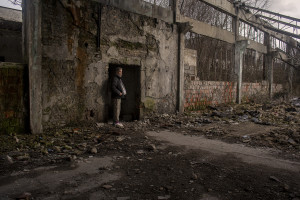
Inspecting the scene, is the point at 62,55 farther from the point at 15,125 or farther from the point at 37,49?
the point at 15,125

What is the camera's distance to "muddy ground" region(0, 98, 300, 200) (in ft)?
8.55

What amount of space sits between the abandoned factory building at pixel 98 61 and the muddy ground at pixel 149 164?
22.4 inches

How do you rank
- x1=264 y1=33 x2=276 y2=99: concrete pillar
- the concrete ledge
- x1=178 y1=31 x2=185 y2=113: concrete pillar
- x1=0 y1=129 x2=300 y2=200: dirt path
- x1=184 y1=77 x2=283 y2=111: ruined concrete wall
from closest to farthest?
x1=0 y1=129 x2=300 y2=200: dirt path
the concrete ledge
x1=178 y1=31 x2=185 y2=113: concrete pillar
x1=184 y1=77 x2=283 y2=111: ruined concrete wall
x1=264 y1=33 x2=276 y2=99: concrete pillar

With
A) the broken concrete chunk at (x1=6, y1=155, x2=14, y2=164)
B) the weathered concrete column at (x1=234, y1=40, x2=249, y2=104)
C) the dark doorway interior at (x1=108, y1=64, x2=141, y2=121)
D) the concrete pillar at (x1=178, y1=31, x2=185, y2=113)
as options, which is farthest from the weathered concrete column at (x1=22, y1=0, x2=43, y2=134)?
the weathered concrete column at (x1=234, y1=40, x2=249, y2=104)

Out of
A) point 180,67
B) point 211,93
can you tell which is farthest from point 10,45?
point 211,93

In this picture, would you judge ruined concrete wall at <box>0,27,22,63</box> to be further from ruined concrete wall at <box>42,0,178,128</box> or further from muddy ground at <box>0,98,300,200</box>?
muddy ground at <box>0,98,300,200</box>

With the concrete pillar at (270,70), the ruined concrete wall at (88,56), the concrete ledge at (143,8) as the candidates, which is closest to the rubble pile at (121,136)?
the ruined concrete wall at (88,56)

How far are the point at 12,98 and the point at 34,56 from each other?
0.97 meters

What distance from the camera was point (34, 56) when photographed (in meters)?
4.96

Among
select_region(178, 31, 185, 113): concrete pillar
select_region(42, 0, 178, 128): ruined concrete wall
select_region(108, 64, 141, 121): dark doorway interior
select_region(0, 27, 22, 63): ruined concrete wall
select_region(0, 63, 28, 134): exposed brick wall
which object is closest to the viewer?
select_region(0, 63, 28, 134): exposed brick wall

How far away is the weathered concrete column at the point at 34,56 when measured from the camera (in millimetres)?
4918

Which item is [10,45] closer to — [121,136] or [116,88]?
[116,88]

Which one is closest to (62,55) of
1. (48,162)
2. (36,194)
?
(48,162)

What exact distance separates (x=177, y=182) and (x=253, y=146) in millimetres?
2527
